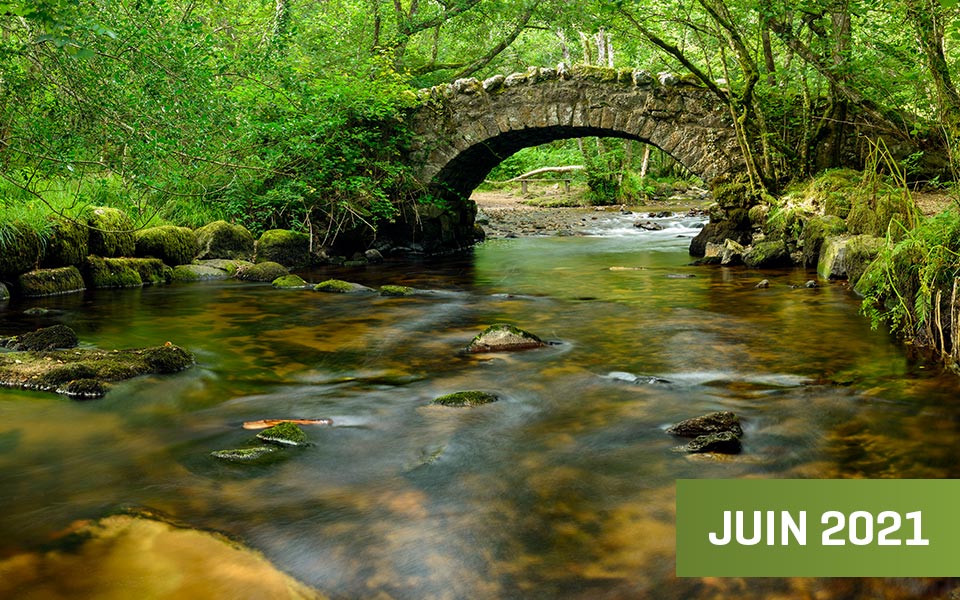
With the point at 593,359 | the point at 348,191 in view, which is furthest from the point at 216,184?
the point at 593,359

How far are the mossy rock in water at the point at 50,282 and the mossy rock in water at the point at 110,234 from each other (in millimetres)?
503

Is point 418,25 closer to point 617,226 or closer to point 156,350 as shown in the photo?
point 617,226

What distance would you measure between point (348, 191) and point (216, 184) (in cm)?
181

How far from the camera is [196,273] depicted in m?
9.35

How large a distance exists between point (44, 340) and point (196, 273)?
180 inches

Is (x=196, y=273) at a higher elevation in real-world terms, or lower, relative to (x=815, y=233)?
lower

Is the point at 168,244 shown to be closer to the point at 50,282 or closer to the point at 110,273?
the point at 110,273

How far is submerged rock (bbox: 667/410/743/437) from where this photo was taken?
3.24 meters

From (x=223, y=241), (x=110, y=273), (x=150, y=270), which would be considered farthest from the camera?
(x=223, y=241)

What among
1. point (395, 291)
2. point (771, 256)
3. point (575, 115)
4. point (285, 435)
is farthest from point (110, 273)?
point (771, 256)

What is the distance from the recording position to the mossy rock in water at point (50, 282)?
749cm

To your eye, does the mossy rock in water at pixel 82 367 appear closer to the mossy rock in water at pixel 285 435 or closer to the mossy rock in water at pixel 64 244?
the mossy rock in water at pixel 285 435

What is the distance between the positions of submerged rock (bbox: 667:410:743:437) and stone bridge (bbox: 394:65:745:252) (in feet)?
28.6

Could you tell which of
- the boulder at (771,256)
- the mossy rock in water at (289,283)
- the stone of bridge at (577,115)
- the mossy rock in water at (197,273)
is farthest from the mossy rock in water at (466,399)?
the stone of bridge at (577,115)
